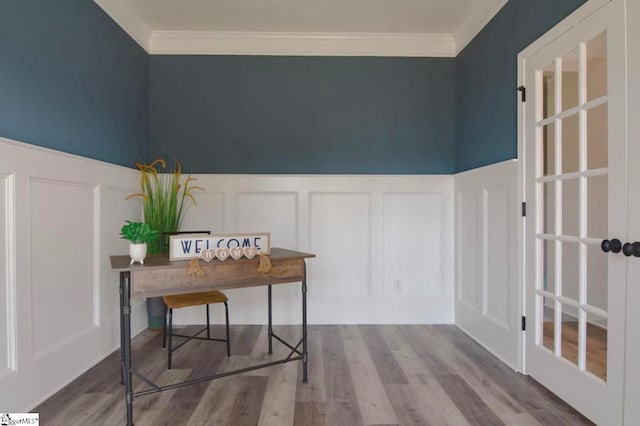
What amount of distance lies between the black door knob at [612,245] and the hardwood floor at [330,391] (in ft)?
2.83

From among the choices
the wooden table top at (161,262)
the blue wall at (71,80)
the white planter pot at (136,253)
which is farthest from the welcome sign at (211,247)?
the blue wall at (71,80)

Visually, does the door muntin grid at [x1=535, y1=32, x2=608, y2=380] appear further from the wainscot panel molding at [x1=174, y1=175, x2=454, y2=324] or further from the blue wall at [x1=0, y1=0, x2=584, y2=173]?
the wainscot panel molding at [x1=174, y1=175, x2=454, y2=324]

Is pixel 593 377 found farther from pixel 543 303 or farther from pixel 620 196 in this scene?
pixel 620 196

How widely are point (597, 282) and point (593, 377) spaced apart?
1.47ft

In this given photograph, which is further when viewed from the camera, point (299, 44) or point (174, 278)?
point (299, 44)

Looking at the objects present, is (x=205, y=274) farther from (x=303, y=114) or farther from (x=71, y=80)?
(x=303, y=114)

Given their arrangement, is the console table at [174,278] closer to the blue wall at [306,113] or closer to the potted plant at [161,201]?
the potted plant at [161,201]

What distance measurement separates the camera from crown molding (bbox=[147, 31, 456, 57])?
3.09 metres

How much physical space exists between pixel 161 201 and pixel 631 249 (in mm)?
2869

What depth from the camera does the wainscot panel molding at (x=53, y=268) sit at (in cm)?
167

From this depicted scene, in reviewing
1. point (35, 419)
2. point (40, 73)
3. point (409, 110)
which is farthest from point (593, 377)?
point (40, 73)

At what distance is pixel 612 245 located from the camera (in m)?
1.52

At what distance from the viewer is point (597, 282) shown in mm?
1732

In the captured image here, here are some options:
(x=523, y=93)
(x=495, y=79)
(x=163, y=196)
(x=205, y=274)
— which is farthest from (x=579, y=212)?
(x=163, y=196)
